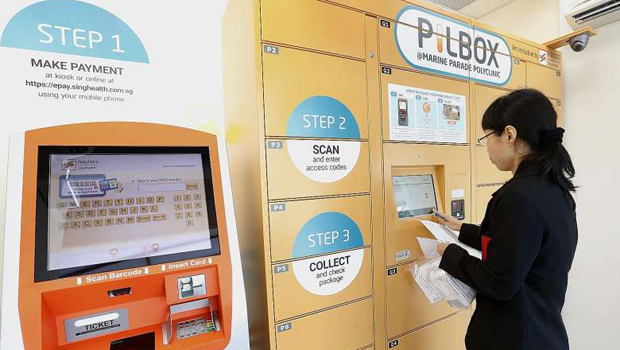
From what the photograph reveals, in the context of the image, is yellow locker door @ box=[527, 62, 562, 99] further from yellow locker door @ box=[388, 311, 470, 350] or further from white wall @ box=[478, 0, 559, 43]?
yellow locker door @ box=[388, 311, 470, 350]

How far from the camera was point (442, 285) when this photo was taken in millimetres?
1228

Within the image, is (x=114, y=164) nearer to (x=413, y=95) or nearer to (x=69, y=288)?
(x=69, y=288)

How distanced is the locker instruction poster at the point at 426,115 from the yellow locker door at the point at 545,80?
804 millimetres

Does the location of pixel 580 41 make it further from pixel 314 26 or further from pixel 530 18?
pixel 314 26

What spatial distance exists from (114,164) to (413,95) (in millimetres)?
1351

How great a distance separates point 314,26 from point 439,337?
1763mm

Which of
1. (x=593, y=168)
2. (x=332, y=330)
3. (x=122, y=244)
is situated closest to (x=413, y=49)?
(x=332, y=330)

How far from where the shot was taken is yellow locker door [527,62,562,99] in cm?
212

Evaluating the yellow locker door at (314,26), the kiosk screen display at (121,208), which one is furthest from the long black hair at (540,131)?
the kiosk screen display at (121,208)

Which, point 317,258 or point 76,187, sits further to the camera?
point 317,258

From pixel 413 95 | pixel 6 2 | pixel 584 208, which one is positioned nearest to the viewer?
pixel 6 2

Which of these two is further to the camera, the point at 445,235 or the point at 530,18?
the point at 530,18

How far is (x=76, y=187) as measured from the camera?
821 mm

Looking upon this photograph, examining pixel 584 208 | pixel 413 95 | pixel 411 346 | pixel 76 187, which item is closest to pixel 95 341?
pixel 76 187
